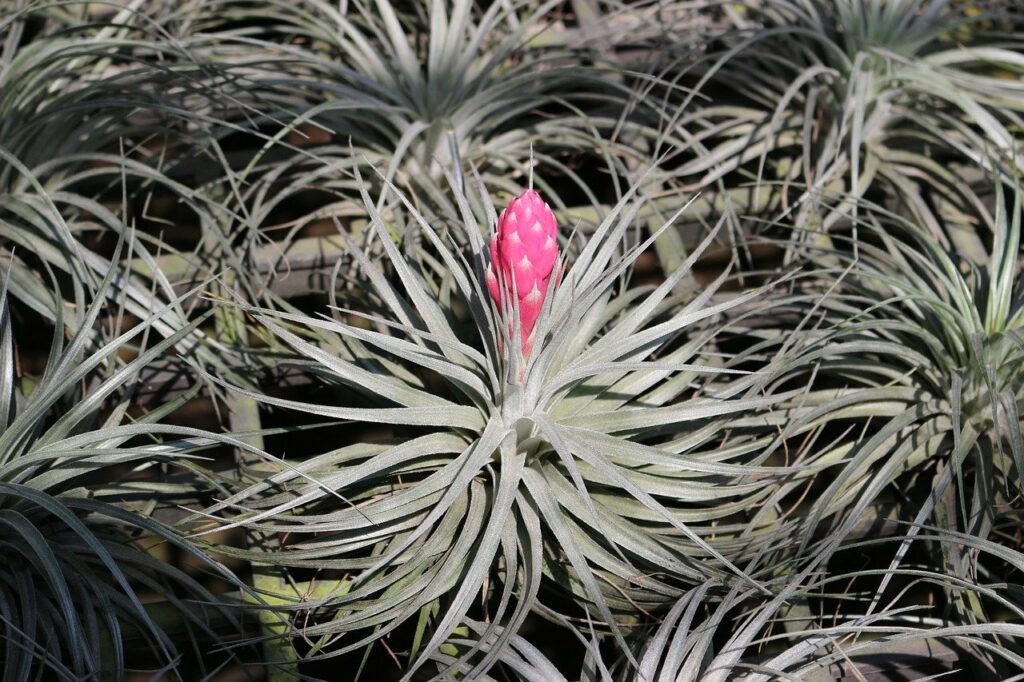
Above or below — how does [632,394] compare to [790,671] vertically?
above

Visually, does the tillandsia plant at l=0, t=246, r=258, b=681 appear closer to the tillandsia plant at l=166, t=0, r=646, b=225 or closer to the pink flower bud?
the pink flower bud

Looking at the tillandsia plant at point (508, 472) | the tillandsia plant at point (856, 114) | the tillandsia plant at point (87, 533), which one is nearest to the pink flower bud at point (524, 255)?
the tillandsia plant at point (508, 472)

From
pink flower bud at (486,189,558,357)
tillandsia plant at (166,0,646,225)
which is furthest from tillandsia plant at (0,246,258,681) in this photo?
tillandsia plant at (166,0,646,225)

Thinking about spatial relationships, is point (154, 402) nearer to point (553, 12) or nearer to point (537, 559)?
point (537, 559)

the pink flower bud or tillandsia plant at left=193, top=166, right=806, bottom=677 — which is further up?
the pink flower bud

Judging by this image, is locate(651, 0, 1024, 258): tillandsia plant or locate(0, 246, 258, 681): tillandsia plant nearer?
locate(0, 246, 258, 681): tillandsia plant

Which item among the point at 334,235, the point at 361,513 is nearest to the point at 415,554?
the point at 361,513

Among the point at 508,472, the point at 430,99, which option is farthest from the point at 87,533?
the point at 430,99
